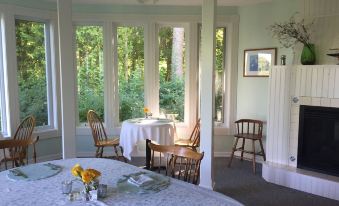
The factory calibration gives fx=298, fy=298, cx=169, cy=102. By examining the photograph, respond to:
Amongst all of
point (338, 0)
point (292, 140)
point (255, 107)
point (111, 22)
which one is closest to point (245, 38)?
point (255, 107)

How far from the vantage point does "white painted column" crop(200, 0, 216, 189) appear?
3439mm

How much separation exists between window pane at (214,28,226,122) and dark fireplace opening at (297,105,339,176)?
1631 mm

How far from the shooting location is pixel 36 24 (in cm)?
479

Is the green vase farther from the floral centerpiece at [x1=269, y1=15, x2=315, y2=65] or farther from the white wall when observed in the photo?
the white wall

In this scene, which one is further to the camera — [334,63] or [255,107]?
[255,107]

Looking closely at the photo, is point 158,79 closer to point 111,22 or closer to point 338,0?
point 111,22

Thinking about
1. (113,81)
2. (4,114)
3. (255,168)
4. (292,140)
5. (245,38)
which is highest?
(245,38)

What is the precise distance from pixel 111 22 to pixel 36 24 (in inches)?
47.1

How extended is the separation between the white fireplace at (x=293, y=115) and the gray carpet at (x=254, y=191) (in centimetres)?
14

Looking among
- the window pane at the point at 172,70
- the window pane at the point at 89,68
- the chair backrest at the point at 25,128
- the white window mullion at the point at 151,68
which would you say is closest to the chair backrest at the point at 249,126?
the window pane at the point at 172,70

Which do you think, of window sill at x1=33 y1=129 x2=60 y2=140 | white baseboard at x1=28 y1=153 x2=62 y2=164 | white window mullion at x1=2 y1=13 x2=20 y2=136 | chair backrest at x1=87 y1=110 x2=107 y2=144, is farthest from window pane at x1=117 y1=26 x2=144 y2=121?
white window mullion at x1=2 y1=13 x2=20 y2=136

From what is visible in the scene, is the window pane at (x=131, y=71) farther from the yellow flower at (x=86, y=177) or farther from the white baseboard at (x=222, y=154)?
the yellow flower at (x=86, y=177)

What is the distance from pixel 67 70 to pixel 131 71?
2.34 metres

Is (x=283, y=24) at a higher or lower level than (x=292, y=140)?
higher
